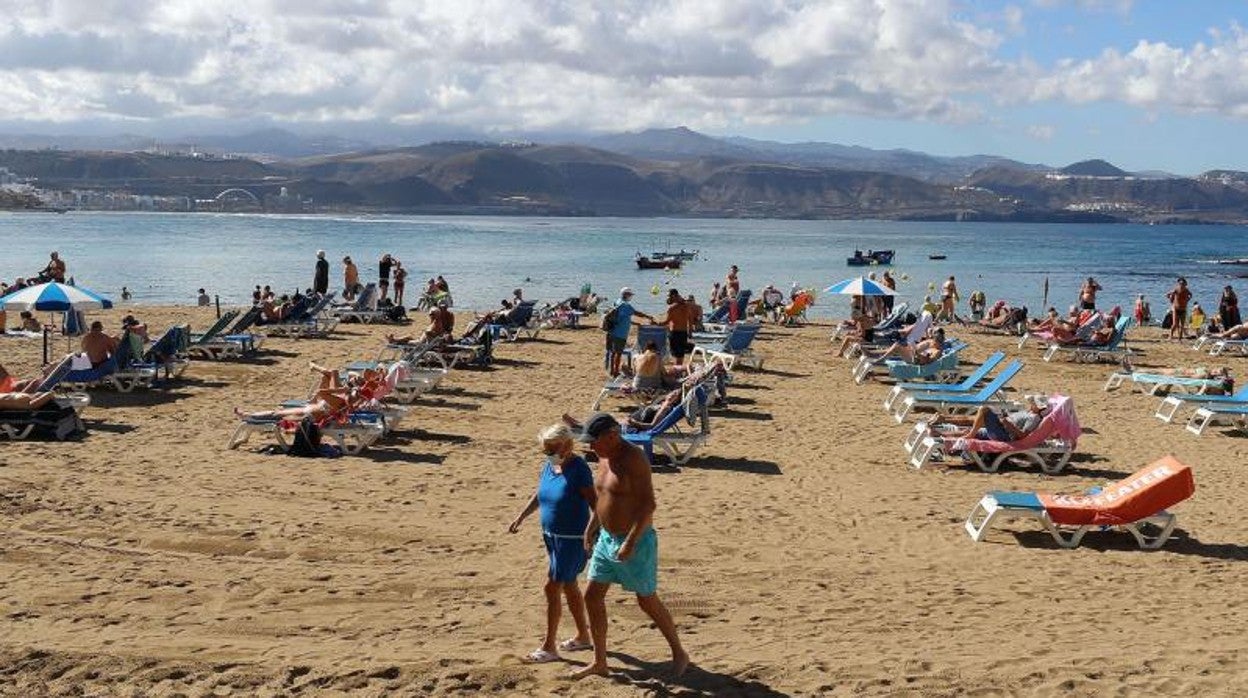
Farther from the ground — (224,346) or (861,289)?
(861,289)

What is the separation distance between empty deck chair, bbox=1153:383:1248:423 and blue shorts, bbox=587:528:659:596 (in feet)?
32.3

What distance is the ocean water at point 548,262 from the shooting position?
4734 cm

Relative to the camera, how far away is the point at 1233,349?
2138 cm

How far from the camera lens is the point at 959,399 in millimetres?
13016

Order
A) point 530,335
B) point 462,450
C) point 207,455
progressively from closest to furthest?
point 207,455
point 462,450
point 530,335

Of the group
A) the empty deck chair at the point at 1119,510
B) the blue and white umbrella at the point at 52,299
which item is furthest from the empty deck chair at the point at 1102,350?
the blue and white umbrella at the point at 52,299

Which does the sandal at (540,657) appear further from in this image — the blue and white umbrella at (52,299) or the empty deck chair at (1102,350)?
the empty deck chair at (1102,350)

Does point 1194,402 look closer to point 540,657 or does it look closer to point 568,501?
point 540,657

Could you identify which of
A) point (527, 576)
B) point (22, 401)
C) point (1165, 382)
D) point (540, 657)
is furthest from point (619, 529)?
point (1165, 382)

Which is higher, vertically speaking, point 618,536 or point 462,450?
point 618,536

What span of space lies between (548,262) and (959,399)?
5407cm

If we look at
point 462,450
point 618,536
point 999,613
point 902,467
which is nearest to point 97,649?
point 618,536

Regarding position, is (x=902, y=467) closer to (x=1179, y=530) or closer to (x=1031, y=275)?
(x=1179, y=530)

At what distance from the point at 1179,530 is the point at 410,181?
192m
